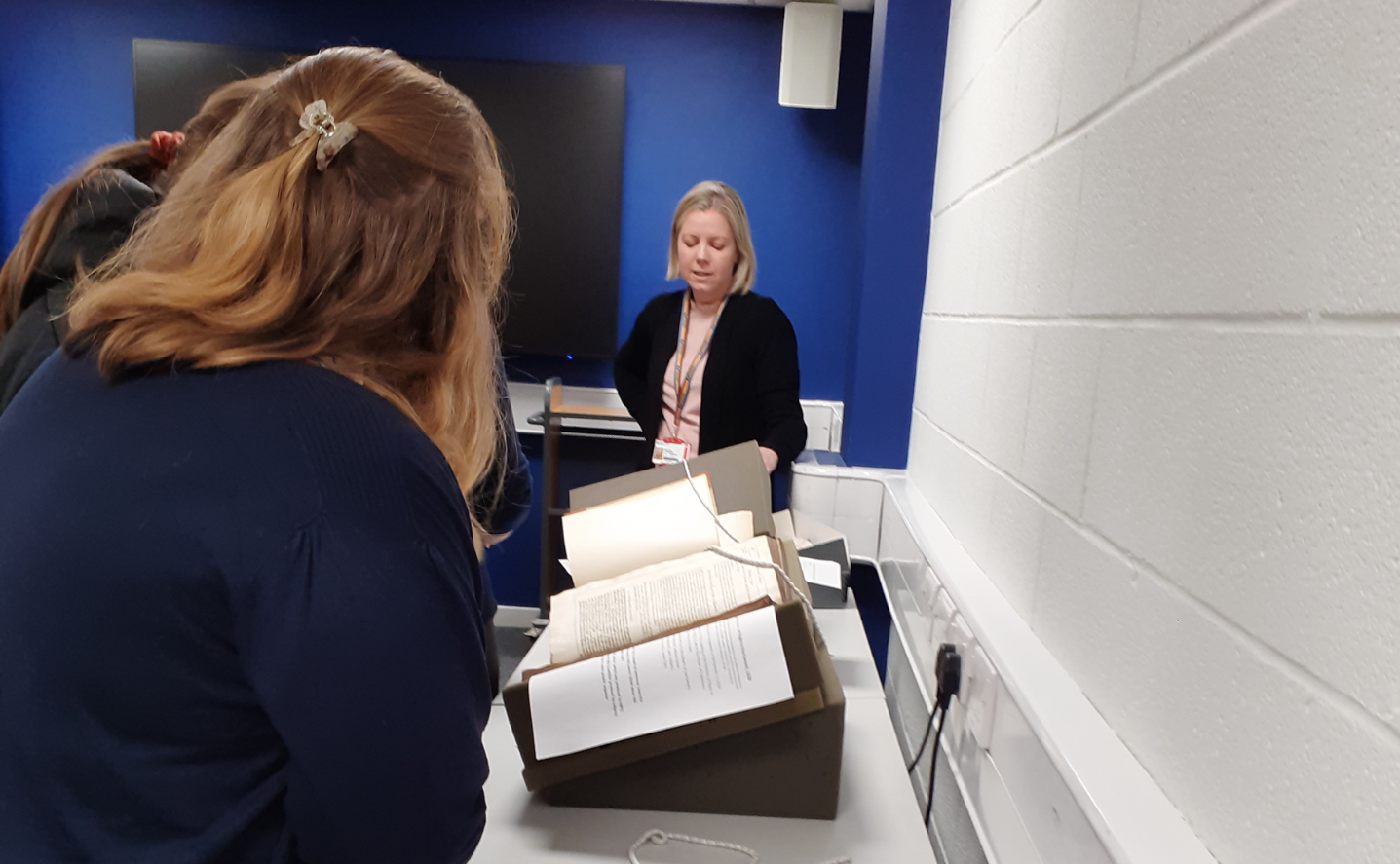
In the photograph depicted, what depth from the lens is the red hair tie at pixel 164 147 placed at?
1.36 meters

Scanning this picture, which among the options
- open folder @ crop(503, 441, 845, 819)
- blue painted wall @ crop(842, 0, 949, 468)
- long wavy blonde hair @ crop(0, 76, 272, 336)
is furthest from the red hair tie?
blue painted wall @ crop(842, 0, 949, 468)

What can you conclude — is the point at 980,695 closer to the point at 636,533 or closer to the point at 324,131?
the point at 636,533

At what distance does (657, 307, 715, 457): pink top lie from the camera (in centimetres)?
242

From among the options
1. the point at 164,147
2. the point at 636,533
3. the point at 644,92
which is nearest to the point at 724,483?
the point at 636,533

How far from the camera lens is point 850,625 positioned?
58.9 inches

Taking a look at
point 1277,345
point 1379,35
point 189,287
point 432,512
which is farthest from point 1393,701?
point 189,287

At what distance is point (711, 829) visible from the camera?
35.7 inches

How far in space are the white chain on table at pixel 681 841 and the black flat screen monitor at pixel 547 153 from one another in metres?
2.74

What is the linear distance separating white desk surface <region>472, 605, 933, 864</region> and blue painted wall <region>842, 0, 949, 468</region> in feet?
4.36

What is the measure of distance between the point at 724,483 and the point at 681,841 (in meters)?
0.53

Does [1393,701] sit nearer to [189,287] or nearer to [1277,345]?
[1277,345]

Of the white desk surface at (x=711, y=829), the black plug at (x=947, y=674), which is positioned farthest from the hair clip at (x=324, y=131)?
the black plug at (x=947, y=674)

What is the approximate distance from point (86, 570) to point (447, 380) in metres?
0.32

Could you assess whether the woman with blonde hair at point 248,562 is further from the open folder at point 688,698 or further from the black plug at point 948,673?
the black plug at point 948,673
